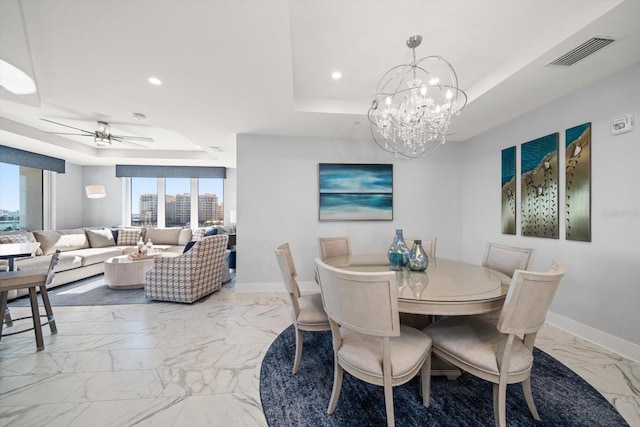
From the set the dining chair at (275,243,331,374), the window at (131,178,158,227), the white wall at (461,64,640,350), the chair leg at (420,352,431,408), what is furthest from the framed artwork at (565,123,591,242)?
the window at (131,178,158,227)

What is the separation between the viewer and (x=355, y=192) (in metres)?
3.95

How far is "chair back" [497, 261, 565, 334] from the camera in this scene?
46.8 inches

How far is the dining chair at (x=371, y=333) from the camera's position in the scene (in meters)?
1.14

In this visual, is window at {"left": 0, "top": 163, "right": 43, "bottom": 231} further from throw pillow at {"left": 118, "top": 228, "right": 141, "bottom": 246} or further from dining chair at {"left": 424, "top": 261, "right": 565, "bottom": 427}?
dining chair at {"left": 424, "top": 261, "right": 565, "bottom": 427}

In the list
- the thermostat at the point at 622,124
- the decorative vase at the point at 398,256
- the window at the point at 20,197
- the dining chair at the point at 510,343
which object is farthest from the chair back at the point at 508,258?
the window at the point at 20,197

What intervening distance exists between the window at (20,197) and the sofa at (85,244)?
2.97ft

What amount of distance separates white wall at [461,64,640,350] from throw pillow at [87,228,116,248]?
763 centimetres

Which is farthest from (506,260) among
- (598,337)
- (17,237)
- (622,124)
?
(17,237)

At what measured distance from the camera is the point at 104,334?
2406mm

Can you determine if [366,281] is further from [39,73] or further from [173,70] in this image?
[39,73]

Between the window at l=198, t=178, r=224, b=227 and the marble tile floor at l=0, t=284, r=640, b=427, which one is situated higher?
the window at l=198, t=178, r=224, b=227

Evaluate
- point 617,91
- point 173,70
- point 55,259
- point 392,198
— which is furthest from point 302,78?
point 55,259

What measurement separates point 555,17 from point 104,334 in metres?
4.68

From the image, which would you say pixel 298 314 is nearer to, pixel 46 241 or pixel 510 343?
pixel 510 343
